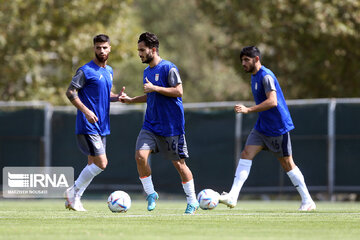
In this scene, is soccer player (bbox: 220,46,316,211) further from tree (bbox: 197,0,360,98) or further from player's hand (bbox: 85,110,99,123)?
tree (bbox: 197,0,360,98)

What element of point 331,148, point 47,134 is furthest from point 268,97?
point 47,134

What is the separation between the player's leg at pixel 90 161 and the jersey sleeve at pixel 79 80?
2.42 ft

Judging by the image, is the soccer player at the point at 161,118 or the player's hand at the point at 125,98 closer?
the soccer player at the point at 161,118

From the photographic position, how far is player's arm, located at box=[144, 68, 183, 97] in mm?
10305

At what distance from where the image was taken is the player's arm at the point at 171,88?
10.3m

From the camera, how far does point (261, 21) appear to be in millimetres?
25125

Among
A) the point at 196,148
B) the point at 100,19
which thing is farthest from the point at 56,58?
the point at 196,148

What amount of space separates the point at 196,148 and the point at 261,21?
23.0 ft

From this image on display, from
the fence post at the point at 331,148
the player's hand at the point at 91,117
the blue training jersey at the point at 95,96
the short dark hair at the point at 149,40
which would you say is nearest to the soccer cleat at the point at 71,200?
the blue training jersey at the point at 95,96

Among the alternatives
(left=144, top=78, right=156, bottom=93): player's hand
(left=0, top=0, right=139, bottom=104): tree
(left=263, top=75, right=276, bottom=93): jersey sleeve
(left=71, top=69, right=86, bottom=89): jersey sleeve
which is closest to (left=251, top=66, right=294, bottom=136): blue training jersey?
(left=263, top=75, right=276, bottom=93): jersey sleeve

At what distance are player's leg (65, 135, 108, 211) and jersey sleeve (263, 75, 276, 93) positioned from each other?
94.9 inches

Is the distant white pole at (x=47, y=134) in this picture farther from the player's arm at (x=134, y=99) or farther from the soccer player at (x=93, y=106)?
the player's arm at (x=134, y=99)

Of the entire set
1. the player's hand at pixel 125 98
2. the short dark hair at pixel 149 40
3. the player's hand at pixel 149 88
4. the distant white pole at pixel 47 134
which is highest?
the short dark hair at pixel 149 40

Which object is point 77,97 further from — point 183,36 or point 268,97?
point 183,36
